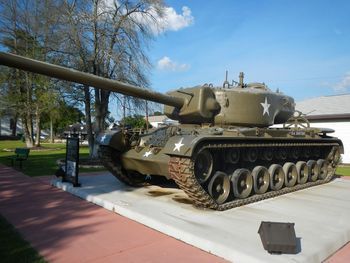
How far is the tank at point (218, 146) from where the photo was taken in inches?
285

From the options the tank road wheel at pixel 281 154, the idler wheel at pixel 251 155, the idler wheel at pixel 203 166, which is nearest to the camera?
the idler wheel at pixel 203 166

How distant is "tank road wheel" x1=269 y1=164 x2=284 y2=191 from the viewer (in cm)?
931

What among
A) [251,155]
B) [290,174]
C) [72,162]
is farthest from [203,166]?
[72,162]

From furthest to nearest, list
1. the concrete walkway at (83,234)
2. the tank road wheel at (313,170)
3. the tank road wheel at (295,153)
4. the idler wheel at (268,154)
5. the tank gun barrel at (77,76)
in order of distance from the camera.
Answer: the tank road wheel at (313,170)
the tank road wheel at (295,153)
the idler wheel at (268,154)
the tank gun barrel at (77,76)
the concrete walkway at (83,234)

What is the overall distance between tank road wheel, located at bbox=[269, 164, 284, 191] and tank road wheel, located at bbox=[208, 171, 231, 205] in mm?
1722

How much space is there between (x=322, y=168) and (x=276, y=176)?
290 cm

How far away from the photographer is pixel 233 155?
845cm

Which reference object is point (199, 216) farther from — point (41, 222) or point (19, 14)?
point (19, 14)

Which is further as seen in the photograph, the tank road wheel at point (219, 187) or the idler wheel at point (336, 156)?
the idler wheel at point (336, 156)

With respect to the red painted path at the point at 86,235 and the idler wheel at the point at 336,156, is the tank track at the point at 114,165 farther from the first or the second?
the idler wheel at the point at 336,156

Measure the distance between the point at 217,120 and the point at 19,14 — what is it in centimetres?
2176

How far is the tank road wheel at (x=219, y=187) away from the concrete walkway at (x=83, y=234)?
1.89 metres

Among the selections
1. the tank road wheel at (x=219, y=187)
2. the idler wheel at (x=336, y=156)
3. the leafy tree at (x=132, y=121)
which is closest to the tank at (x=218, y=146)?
the tank road wheel at (x=219, y=187)

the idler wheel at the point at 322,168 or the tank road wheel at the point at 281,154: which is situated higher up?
the tank road wheel at the point at 281,154
